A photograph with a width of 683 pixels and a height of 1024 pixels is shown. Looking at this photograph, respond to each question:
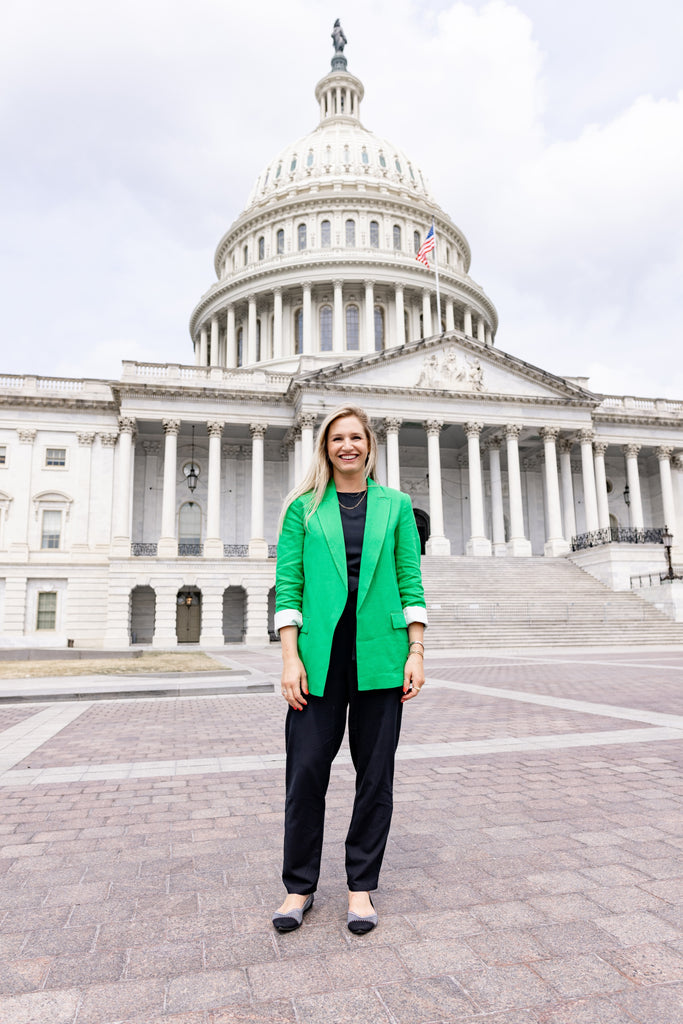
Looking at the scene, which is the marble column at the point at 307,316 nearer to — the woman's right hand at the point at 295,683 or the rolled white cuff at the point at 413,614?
the rolled white cuff at the point at 413,614

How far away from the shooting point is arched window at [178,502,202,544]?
4584 centimetres

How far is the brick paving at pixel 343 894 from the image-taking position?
2.67 m

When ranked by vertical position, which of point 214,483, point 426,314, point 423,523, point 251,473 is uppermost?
point 426,314

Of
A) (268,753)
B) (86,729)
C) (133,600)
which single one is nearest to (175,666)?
(86,729)

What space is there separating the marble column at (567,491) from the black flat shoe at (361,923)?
43.4 m

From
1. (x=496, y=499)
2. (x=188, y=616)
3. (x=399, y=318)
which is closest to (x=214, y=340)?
(x=399, y=318)

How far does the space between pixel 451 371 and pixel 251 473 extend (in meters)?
14.9

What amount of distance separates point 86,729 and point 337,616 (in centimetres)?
712

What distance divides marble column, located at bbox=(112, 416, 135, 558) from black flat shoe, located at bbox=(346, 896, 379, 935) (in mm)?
37338

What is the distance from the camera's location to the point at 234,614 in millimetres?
43125

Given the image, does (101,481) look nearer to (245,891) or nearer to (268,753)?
(268,753)

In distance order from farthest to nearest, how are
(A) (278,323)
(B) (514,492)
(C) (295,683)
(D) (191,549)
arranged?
(A) (278,323) → (B) (514,492) → (D) (191,549) → (C) (295,683)

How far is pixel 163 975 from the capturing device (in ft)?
9.44

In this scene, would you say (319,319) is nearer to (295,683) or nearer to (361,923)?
(295,683)
